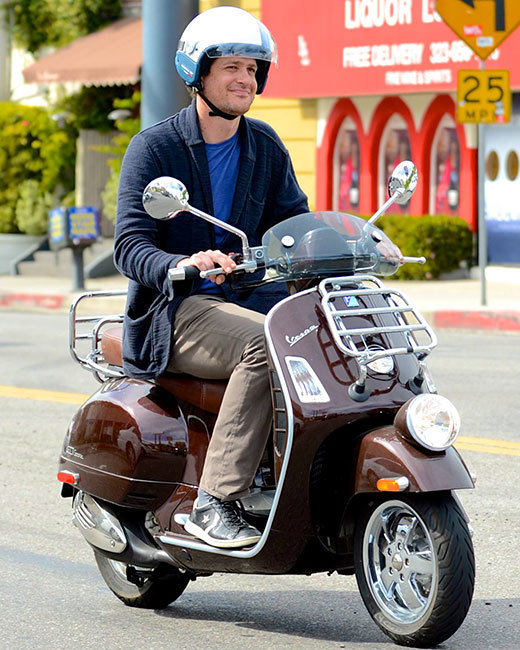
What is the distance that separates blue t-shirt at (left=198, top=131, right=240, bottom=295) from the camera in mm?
4871

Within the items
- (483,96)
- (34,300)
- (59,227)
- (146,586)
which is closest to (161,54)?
(59,227)

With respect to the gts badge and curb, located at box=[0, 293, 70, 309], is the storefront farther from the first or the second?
the gts badge

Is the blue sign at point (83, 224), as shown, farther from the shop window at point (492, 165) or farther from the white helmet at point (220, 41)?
the white helmet at point (220, 41)

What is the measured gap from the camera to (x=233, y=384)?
445cm

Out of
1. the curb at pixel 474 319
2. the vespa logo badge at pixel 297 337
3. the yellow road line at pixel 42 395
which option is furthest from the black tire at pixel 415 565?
the curb at pixel 474 319

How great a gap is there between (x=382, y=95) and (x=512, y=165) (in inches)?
97.9

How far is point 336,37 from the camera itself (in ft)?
66.7

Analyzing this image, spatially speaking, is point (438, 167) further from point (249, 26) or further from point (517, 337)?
point (249, 26)

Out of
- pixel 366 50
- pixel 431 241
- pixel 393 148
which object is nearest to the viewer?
pixel 431 241

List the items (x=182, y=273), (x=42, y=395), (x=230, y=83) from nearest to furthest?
(x=182, y=273) < (x=230, y=83) < (x=42, y=395)

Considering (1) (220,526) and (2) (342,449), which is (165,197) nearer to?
(2) (342,449)

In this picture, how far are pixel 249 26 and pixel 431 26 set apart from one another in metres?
14.7

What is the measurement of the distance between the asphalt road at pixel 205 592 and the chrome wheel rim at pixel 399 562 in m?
0.19

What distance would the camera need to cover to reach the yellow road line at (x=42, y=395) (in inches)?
385
